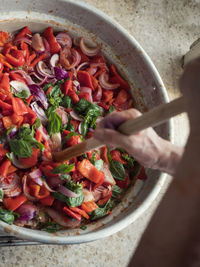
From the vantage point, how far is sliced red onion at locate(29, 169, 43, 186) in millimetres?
1506

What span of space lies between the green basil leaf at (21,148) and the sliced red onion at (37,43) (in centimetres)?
55

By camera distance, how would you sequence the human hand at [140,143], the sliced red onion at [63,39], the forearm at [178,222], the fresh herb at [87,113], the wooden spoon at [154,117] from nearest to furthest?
the forearm at [178,222], the wooden spoon at [154,117], the human hand at [140,143], the fresh herb at [87,113], the sliced red onion at [63,39]

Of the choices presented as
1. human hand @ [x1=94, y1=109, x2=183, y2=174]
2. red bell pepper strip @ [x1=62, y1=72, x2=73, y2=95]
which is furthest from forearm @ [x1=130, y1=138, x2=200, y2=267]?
red bell pepper strip @ [x1=62, y1=72, x2=73, y2=95]

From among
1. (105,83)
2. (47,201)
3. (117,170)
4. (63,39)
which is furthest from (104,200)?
(63,39)

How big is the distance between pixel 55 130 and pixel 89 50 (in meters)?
0.55

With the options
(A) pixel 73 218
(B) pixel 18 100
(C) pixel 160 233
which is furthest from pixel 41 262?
(C) pixel 160 233

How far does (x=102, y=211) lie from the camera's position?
5.42 ft

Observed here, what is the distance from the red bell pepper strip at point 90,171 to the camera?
1594 millimetres

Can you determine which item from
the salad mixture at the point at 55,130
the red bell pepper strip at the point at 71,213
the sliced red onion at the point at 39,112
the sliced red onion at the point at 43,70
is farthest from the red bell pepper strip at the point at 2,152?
the sliced red onion at the point at 43,70

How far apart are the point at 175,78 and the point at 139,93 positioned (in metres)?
0.50

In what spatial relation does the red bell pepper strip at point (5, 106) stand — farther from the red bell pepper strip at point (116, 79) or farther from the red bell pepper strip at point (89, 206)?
the red bell pepper strip at point (116, 79)

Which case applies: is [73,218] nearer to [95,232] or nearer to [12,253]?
[95,232]

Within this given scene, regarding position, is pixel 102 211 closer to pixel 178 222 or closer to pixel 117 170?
pixel 117 170

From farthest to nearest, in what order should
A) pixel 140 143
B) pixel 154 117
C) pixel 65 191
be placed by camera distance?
pixel 65 191
pixel 140 143
pixel 154 117
